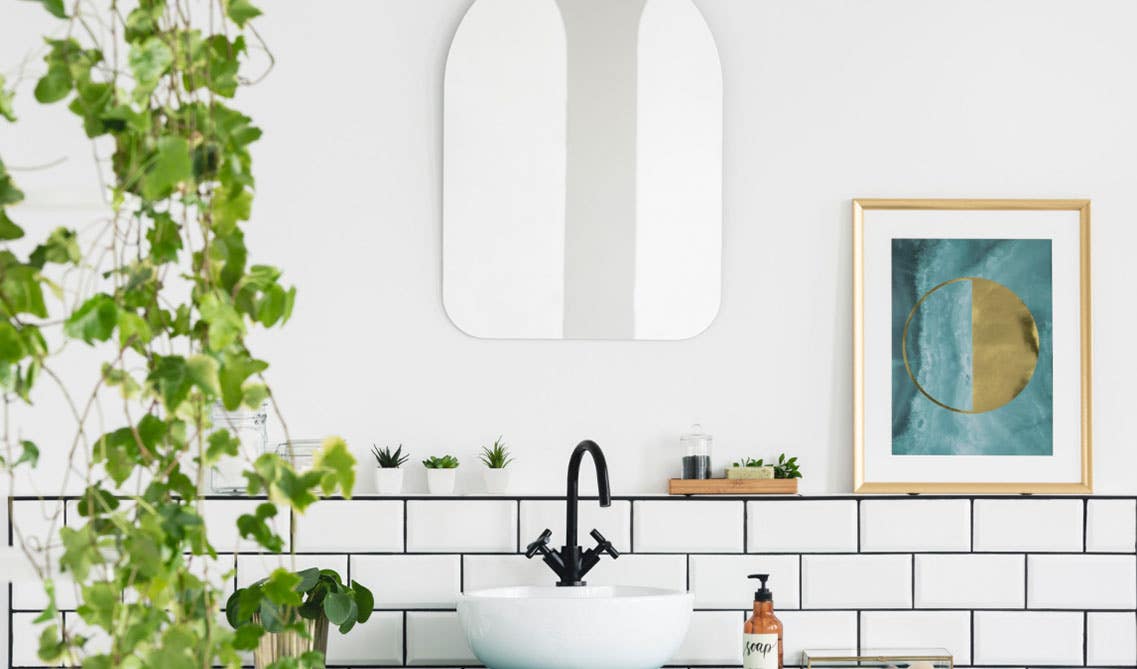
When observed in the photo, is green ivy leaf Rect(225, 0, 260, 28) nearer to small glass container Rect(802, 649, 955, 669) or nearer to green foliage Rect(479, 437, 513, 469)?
green foliage Rect(479, 437, 513, 469)

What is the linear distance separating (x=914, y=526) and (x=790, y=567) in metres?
0.23

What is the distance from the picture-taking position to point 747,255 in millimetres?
2146

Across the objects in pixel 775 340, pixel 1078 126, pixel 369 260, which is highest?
pixel 1078 126

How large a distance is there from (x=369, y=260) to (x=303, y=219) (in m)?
0.14

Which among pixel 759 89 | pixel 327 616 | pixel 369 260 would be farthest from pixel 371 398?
pixel 759 89

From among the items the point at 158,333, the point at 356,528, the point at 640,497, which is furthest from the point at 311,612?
the point at 158,333

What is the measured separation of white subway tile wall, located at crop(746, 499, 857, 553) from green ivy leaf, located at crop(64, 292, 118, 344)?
1371mm

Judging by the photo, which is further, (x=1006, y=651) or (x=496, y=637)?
(x=1006, y=651)

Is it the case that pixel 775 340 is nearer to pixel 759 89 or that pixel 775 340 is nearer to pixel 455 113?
pixel 759 89

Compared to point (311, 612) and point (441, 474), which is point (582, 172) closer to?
point (441, 474)

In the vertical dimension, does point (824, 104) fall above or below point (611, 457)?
above

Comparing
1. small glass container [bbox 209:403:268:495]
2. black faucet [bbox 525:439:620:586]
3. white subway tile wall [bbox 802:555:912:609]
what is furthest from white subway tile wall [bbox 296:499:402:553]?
white subway tile wall [bbox 802:555:912:609]

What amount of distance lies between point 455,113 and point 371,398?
1.72 ft

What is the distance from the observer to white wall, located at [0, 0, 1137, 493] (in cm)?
212
